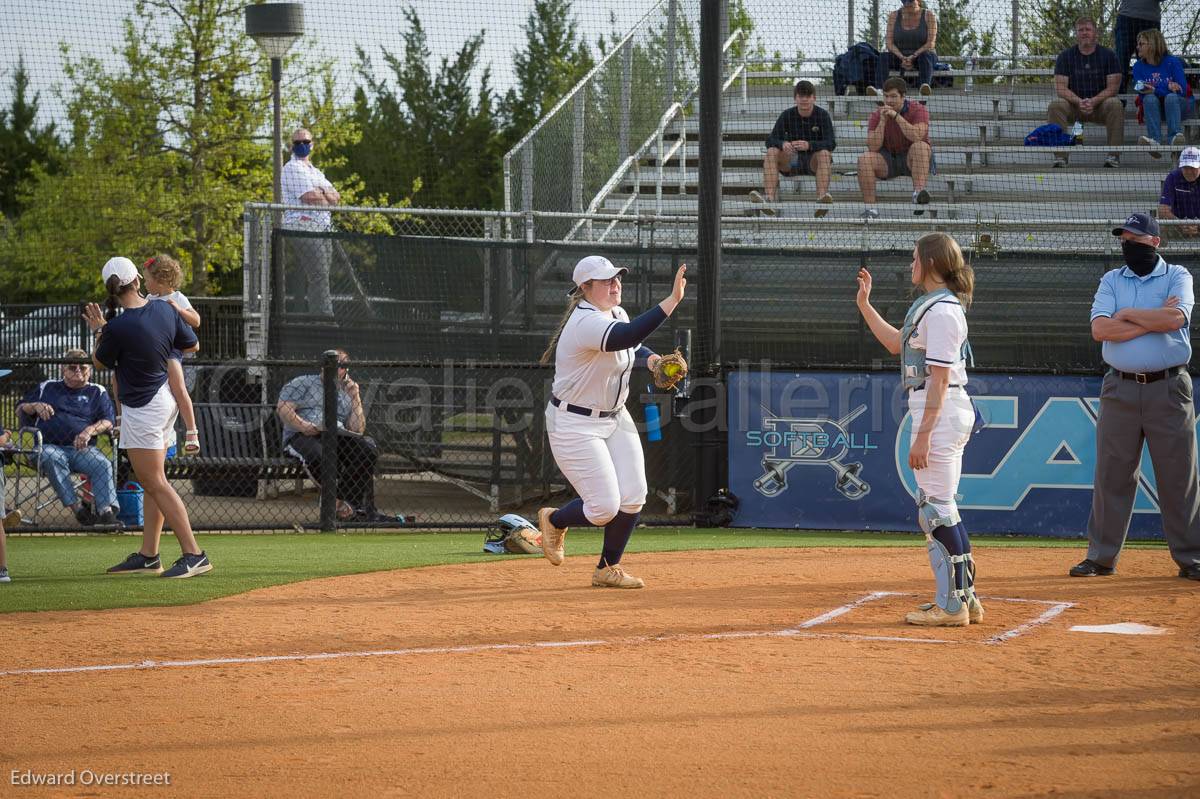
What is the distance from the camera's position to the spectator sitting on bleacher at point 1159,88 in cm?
1562

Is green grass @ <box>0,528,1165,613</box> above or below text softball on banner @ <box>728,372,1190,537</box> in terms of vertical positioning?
below

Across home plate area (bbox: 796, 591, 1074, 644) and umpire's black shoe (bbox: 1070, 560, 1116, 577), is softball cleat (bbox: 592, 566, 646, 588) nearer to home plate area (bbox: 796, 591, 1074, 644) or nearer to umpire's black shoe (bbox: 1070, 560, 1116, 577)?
home plate area (bbox: 796, 591, 1074, 644)

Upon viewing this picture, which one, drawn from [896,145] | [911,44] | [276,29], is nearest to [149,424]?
[276,29]

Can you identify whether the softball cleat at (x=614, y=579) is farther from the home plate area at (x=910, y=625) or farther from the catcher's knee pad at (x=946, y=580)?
the catcher's knee pad at (x=946, y=580)

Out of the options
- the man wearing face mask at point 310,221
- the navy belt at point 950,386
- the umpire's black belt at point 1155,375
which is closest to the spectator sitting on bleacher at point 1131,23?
the umpire's black belt at point 1155,375

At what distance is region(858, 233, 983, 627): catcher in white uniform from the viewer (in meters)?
6.45

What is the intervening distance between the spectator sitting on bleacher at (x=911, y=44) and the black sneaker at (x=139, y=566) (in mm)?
11651

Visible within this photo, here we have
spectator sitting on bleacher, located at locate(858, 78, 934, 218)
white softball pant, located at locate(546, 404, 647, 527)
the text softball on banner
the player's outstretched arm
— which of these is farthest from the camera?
spectator sitting on bleacher, located at locate(858, 78, 934, 218)

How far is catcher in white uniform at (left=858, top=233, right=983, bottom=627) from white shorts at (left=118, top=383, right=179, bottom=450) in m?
4.60

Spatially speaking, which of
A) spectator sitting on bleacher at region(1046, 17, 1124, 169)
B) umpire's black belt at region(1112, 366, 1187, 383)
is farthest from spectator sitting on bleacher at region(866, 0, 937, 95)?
umpire's black belt at region(1112, 366, 1187, 383)

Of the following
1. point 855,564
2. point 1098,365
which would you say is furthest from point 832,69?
point 855,564

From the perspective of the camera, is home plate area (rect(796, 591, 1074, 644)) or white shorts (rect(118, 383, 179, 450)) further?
white shorts (rect(118, 383, 179, 450))

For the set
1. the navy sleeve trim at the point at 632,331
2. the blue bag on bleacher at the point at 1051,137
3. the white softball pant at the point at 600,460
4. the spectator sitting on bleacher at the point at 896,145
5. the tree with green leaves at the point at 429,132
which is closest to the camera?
the navy sleeve trim at the point at 632,331

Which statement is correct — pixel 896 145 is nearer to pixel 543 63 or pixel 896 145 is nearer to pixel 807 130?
pixel 807 130
